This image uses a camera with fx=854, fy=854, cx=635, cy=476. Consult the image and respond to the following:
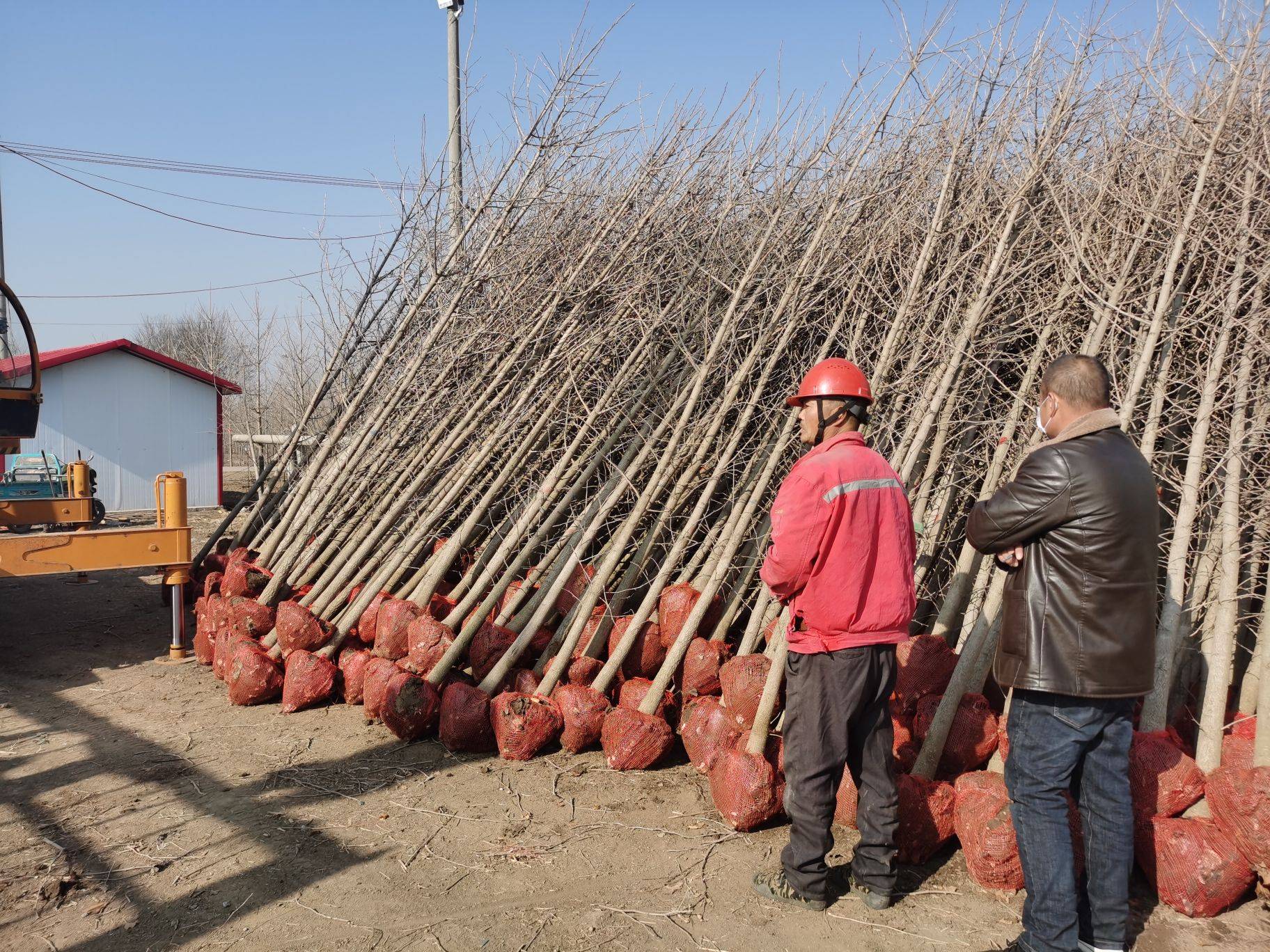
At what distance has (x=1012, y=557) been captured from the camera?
294 centimetres

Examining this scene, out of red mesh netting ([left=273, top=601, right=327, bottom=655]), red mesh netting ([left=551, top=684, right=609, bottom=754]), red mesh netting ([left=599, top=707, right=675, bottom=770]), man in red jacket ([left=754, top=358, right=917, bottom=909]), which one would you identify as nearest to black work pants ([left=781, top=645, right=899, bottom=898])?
man in red jacket ([left=754, top=358, right=917, bottom=909])

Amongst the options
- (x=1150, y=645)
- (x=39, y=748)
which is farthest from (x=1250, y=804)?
(x=39, y=748)

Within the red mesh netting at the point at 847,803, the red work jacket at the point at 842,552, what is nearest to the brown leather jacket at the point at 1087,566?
the red work jacket at the point at 842,552

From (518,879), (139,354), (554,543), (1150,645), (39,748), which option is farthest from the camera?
(139,354)

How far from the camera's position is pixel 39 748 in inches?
189

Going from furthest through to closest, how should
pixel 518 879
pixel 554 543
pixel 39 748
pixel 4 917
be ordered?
pixel 554 543 < pixel 39 748 < pixel 518 879 < pixel 4 917

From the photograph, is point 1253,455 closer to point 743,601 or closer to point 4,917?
point 743,601

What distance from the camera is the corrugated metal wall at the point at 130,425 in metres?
16.9

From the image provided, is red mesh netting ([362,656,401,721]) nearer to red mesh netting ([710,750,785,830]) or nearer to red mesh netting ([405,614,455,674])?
red mesh netting ([405,614,455,674])

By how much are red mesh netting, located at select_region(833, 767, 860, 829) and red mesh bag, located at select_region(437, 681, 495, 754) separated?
191 centimetres

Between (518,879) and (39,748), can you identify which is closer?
(518,879)

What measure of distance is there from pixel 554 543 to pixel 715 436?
1.32m

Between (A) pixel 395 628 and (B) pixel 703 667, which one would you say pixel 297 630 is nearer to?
(A) pixel 395 628

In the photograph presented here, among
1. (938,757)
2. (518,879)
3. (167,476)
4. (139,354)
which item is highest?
(139,354)
